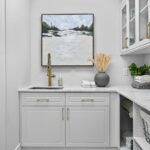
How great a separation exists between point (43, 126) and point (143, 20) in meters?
1.65

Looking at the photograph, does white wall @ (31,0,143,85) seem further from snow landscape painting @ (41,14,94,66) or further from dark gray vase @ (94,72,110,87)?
dark gray vase @ (94,72,110,87)

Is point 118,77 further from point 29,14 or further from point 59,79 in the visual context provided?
point 29,14

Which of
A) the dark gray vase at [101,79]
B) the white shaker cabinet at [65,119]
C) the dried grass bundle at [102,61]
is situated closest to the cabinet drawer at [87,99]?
the white shaker cabinet at [65,119]

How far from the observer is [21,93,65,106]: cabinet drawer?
2.57 m

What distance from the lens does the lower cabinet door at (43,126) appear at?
2576 mm

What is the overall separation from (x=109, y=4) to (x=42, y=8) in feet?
3.22

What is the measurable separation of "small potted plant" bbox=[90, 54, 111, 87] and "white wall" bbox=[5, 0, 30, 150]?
97cm

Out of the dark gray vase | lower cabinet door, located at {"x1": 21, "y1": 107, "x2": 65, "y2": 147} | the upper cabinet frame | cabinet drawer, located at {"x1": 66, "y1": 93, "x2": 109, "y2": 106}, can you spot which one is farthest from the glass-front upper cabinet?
lower cabinet door, located at {"x1": 21, "y1": 107, "x2": 65, "y2": 147}

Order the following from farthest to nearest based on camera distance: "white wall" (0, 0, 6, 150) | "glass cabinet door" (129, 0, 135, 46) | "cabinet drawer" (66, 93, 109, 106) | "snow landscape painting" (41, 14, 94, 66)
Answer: "snow landscape painting" (41, 14, 94, 66) → "cabinet drawer" (66, 93, 109, 106) → "glass cabinet door" (129, 0, 135, 46) → "white wall" (0, 0, 6, 150)

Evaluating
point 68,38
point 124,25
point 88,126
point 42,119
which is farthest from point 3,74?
point 124,25

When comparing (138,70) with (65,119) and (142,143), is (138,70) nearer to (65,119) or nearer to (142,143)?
(65,119)

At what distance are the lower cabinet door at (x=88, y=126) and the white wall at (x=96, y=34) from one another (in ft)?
2.19

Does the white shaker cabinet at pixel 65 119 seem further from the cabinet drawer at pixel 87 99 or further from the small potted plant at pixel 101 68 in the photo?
the small potted plant at pixel 101 68

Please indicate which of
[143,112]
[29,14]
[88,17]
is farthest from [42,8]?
[143,112]
